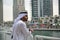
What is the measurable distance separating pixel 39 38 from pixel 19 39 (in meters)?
A: 0.50

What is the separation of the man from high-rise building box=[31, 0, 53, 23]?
142ft

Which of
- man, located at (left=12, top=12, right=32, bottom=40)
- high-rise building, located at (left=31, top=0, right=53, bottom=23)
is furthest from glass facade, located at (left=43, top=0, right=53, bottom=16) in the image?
man, located at (left=12, top=12, right=32, bottom=40)

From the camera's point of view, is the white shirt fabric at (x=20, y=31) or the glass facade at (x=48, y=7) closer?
the white shirt fabric at (x=20, y=31)

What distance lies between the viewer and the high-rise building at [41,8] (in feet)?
154

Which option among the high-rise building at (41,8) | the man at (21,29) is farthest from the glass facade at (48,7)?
the man at (21,29)

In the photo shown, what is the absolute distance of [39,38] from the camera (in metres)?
3.32

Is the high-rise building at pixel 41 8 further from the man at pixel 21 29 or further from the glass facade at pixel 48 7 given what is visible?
the man at pixel 21 29

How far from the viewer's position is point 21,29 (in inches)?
113

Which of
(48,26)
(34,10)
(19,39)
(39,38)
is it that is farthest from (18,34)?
(34,10)

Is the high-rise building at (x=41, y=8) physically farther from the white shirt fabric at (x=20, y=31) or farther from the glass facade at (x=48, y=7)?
the white shirt fabric at (x=20, y=31)

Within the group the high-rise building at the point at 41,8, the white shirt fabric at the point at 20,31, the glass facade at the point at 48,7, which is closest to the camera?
the white shirt fabric at the point at 20,31

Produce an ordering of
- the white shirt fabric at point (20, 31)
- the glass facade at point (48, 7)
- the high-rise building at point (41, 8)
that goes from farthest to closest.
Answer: the high-rise building at point (41, 8) → the glass facade at point (48, 7) → the white shirt fabric at point (20, 31)

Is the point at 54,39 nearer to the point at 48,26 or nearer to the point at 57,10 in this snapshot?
the point at 48,26

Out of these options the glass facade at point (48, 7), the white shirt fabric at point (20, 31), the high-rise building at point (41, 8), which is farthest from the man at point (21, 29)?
the high-rise building at point (41, 8)
